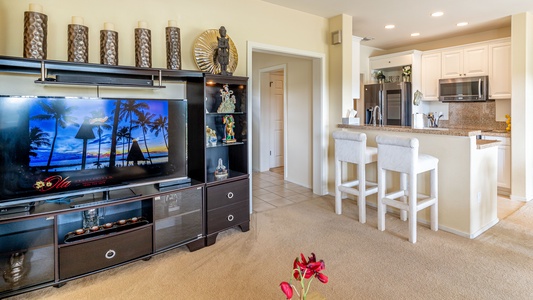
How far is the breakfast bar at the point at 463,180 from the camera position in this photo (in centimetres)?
310

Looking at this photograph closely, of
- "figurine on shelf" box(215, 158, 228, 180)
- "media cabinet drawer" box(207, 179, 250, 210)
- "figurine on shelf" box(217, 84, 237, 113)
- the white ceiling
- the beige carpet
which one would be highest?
the white ceiling

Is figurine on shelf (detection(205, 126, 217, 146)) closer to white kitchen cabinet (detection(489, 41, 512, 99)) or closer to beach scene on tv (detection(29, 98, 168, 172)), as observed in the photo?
beach scene on tv (detection(29, 98, 168, 172))

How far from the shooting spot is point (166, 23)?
3.12 metres

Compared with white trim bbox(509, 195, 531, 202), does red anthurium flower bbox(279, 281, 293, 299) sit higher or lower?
higher

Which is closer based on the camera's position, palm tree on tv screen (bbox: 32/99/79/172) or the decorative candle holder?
palm tree on tv screen (bbox: 32/99/79/172)

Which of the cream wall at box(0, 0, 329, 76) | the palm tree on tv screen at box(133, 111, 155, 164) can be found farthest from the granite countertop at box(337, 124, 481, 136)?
the palm tree on tv screen at box(133, 111, 155, 164)

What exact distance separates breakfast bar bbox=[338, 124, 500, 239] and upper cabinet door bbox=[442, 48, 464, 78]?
2439 millimetres

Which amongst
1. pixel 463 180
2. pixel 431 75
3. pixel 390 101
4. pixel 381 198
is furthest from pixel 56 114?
pixel 431 75

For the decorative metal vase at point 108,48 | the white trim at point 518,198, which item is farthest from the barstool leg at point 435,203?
the decorative metal vase at point 108,48

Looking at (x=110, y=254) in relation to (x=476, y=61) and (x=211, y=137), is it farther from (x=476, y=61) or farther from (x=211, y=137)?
(x=476, y=61)

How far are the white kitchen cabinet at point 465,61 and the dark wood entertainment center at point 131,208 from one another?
407 centimetres

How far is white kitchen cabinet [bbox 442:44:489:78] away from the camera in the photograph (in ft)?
16.2

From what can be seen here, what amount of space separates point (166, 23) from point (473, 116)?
5.22 metres

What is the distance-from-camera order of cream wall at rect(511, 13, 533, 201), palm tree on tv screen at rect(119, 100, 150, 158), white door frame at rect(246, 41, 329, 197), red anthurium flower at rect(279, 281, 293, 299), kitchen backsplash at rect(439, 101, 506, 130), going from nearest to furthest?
1. red anthurium flower at rect(279, 281, 293, 299)
2. palm tree on tv screen at rect(119, 100, 150, 158)
3. cream wall at rect(511, 13, 533, 201)
4. white door frame at rect(246, 41, 329, 197)
5. kitchen backsplash at rect(439, 101, 506, 130)
